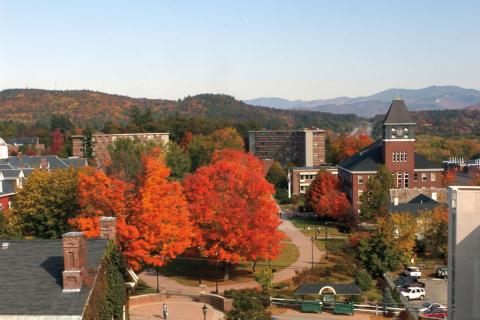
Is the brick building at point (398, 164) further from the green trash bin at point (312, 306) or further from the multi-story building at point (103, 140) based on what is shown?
the multi-story building at point (103, 140)

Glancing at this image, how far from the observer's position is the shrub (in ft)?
133

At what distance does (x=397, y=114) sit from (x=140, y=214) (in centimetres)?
4575

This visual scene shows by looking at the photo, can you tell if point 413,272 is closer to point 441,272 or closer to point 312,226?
point 441,272

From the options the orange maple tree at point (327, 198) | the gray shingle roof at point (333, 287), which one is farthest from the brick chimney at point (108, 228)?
the orange maple tree at point (327, 198)

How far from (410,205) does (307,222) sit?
655 inches

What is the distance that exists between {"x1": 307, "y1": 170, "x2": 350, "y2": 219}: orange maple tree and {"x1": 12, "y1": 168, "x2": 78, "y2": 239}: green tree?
111 ft

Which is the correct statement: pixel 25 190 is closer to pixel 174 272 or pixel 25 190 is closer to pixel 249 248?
pixel 174 272

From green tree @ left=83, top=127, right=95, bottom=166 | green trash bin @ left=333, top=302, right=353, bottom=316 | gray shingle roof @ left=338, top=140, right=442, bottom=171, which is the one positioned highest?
green tree @ left=83, top=127, right=95, bottom=166

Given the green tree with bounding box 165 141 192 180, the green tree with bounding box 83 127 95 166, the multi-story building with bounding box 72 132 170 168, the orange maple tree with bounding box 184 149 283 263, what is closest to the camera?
the orange maple tree with bounding box 184 149 283 263

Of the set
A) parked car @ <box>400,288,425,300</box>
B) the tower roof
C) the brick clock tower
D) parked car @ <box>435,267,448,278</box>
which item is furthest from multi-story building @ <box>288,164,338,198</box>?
parked car @ <box>400,288,425,300</box>

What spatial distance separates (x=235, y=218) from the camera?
4241 centimetres

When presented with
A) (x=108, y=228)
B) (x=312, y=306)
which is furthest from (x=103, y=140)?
(x=108, y=228)

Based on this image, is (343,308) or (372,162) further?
(372,162)

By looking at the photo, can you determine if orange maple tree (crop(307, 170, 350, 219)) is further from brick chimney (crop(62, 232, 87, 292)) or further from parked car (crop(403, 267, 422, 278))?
brick chimney (crop(62, 232, 87, 292))
